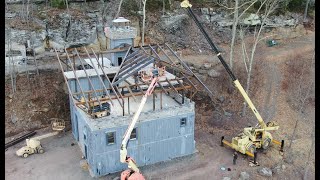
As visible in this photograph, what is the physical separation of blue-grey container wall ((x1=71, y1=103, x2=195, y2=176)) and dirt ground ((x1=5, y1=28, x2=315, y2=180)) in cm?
78

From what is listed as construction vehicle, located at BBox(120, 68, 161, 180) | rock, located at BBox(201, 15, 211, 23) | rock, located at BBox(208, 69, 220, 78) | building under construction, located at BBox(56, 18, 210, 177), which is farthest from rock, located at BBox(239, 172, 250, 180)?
rock, located at BBox(201, 15, 211, 23)

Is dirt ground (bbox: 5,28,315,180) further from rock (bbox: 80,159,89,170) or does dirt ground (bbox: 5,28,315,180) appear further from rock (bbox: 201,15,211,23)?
rock (bbox: 201,15,211,23)

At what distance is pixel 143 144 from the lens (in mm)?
27156

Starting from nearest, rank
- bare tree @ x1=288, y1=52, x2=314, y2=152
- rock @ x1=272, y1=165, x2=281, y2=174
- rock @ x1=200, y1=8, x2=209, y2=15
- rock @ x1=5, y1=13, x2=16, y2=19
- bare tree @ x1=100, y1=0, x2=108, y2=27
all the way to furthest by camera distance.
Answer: rock @ x1=272, y1=165, x2=281, y2=174, bare tree @ x1=288, y1=52, x2=314, y2=152, rock @ x1=5, y1=13, x2=16, y2=19, bare tree @ x1=100, y1=0, x2=108, y2=27, rock @ x1=200, y1=8, x2=209, y2=15

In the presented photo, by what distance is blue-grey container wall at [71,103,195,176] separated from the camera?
2591 cm

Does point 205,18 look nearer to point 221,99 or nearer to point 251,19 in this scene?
point 251,19

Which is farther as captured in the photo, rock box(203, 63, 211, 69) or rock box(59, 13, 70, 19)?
rock box(59, 13, 70, 19)

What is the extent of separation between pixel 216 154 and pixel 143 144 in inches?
285

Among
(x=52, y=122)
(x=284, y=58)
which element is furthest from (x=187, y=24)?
(x=52, y=122)

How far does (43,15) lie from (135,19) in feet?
41.8

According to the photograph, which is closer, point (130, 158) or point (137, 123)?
point (130, 158)

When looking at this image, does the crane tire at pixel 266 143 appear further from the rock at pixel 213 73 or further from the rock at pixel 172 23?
the rock at pixel 172 23

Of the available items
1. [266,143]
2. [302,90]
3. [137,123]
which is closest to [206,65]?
[302,90]

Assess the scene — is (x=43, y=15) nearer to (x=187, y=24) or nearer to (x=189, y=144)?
(x=187, y=24)
